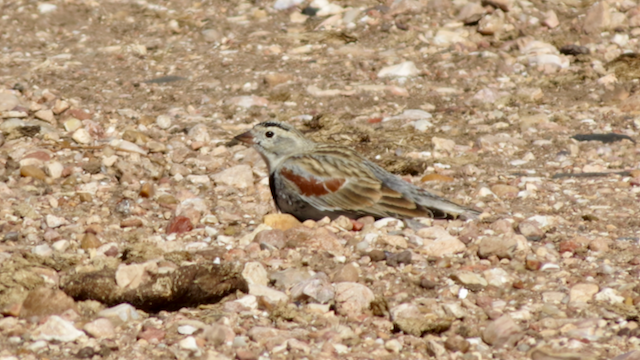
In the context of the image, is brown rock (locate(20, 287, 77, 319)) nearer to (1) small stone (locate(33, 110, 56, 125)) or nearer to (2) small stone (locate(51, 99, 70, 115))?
(1) small stone (locate(33, 110, 56, 125))

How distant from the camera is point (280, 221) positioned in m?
6.05

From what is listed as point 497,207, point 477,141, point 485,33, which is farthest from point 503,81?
point 497,207

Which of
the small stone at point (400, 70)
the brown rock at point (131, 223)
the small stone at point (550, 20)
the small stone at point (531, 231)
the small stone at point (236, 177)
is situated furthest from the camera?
the small stone at point (550, 20)

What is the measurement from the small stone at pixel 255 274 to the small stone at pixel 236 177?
86.0 inches

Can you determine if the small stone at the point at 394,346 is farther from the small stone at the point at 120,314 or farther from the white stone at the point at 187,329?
the small stone at the point at 120,314

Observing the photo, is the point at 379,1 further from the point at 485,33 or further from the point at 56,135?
the point at 56,135

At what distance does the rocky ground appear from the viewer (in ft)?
14.2

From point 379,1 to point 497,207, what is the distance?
578cm

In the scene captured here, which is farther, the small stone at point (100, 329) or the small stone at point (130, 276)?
the small stone at point (130, 276)

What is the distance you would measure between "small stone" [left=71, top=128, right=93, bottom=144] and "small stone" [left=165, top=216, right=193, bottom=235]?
2.21m

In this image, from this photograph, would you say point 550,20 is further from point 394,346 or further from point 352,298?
point 394,346

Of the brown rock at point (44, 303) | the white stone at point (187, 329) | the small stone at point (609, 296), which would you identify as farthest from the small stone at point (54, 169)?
the small stone at point (609, 296)

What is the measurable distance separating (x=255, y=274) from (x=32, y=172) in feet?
9.59

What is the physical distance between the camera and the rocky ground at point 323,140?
14.2 ft
